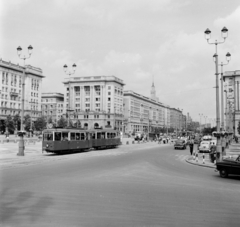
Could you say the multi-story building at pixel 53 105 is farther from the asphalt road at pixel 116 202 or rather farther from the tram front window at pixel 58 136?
the asphalt road at pixel 116 202

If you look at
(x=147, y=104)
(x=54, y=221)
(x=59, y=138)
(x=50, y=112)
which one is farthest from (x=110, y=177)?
(x=147, y=104)

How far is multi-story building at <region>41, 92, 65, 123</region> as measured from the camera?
509ft

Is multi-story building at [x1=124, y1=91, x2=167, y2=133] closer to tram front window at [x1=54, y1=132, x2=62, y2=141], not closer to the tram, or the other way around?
the tram

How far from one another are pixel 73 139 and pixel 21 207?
2324 centimetres

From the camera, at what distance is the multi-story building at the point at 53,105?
155125mm

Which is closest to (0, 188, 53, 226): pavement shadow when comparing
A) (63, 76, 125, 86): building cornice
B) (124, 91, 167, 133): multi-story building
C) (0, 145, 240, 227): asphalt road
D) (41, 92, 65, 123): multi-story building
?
(0, 145, 240, 227): asphalt road

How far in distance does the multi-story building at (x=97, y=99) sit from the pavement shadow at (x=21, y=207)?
127469mm

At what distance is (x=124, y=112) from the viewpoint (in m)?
165

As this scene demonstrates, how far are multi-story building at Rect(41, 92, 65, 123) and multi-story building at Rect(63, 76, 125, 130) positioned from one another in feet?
32.9

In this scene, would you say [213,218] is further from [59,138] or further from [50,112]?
[50,112]

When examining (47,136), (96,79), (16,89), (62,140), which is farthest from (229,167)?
(96,79)

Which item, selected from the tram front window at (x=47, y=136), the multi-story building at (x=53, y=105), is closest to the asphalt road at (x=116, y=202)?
the tram front window at (x=47, y=136)

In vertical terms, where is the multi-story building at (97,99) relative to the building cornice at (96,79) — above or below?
below

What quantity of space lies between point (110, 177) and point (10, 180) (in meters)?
4.52
